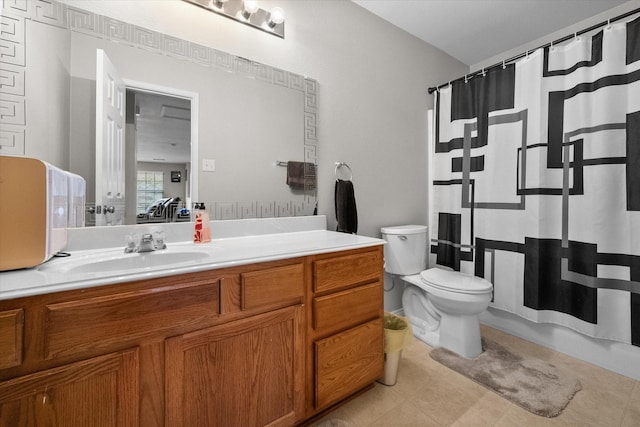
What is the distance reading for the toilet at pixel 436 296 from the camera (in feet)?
5.77

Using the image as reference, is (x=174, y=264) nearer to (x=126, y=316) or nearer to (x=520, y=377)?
(x=126, y=316)

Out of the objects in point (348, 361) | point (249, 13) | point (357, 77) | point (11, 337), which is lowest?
point (348, 361)

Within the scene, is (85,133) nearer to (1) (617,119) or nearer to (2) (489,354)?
(2) (489,354)

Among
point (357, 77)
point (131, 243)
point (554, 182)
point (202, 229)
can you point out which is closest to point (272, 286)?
point (202, 229)

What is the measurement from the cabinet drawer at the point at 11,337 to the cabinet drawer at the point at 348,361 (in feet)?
3.10

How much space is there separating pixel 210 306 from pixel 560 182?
225 centimetres

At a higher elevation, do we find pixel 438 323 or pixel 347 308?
pixel 347 308

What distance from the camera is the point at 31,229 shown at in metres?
0.83

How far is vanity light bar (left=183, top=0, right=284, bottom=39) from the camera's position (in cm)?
149

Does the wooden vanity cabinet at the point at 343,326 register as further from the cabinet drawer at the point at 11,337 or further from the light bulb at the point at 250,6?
the light bulb at the point at 250,6

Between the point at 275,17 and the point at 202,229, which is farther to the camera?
the point at 275,17

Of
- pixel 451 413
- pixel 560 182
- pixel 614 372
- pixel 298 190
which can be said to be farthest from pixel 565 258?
pixel 298 190

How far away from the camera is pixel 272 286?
1093 mm

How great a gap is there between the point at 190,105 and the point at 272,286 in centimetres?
106
